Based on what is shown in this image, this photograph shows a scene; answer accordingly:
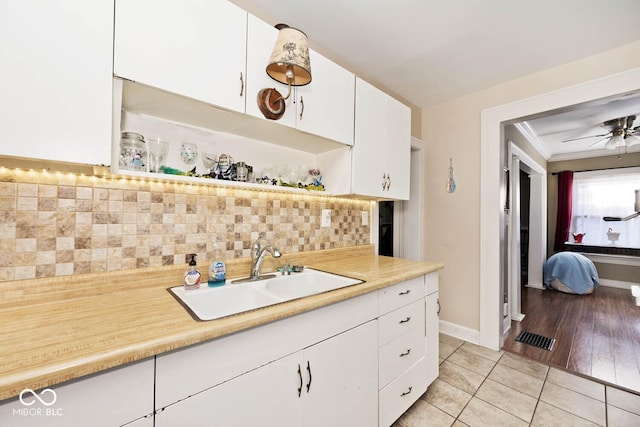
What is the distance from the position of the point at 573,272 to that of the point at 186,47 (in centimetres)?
574

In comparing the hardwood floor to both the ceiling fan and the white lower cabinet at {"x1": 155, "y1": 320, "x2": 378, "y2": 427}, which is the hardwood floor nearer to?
the white lower cabinet at {"x1": 155, "y1": 320, "x2": 378, "y2": 427}

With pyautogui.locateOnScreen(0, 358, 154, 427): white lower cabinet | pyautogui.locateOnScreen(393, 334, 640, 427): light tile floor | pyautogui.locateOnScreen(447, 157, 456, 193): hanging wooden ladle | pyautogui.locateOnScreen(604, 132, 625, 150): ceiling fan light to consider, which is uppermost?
pyautogui.locateOnScreen(604, 132, 625, 150): ceiling fan light

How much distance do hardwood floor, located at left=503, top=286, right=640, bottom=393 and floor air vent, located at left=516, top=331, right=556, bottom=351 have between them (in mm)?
42

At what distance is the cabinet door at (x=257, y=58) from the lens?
3.99ft

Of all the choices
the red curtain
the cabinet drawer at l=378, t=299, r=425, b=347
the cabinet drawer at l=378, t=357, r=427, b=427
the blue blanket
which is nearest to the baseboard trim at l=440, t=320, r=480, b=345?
the cabinet drawer at l=378, t=357, r=427, b=427

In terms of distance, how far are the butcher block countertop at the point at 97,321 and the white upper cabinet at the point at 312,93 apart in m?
0.87

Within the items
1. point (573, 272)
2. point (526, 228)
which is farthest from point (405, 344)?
point (526, 228)

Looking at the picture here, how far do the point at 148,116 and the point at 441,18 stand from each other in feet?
5.94

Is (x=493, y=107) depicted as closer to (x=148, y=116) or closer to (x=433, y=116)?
Answer: (x=433, y=116)

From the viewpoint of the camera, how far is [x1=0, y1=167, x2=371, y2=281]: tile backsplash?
→ 0.96m

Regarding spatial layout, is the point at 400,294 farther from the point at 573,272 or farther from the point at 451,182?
the point at 573,272

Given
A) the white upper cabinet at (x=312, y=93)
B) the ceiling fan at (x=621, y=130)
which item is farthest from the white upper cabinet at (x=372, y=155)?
the ceiling fan at (x=621, y=130)

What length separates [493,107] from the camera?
2.46m

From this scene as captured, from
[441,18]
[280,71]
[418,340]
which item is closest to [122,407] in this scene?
[280,71]
